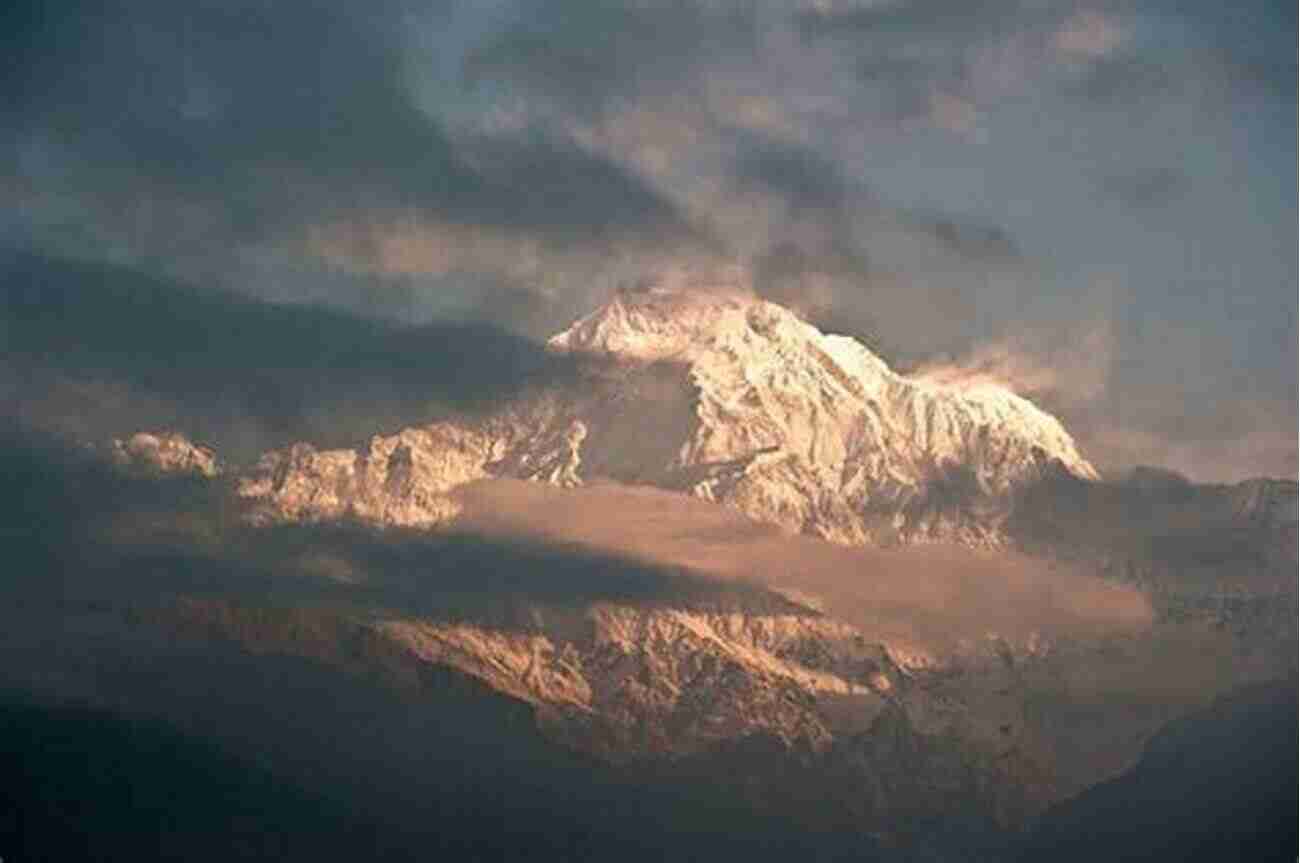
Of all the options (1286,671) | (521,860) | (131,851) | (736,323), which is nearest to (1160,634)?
(1286,671)

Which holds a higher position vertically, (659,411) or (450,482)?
(659,411)

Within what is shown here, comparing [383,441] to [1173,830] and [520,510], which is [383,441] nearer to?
[520,510]

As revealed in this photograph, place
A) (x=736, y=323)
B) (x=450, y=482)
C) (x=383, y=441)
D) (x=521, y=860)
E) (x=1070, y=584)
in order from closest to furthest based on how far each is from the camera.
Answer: (x=383, y=441)
(x=521, y=860)
(x=450, y=482)
(x=1070, y=584)
(x=736, y=323)

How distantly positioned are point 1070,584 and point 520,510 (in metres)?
39.1

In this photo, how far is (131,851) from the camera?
416 feet

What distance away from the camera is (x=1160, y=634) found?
543 ft

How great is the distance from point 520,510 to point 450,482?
892cm

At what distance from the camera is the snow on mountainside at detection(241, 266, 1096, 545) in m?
128

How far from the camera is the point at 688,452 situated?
192250mm

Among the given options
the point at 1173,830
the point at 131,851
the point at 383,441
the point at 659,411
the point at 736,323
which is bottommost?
the point at 131,851

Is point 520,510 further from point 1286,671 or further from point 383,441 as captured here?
point 1286,671

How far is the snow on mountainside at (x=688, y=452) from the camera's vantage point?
128125 millimetres

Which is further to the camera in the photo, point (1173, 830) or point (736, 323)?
point (736, 323)

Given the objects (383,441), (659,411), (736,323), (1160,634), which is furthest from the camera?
(736,323)
